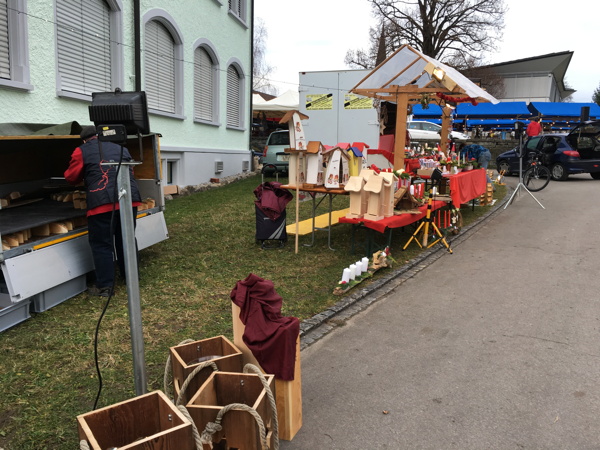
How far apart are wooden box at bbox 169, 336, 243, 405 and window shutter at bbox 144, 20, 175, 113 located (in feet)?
30.1

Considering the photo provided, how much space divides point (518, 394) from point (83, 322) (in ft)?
11.6

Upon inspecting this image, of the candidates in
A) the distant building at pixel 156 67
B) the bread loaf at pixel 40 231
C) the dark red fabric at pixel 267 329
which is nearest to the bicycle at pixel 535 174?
the distant building at pixel 156 67

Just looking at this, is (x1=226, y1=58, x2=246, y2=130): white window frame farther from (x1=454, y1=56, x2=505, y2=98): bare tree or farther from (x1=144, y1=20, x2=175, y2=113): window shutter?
(x1=454, y1=56, x2=505, y2=98): bare tree

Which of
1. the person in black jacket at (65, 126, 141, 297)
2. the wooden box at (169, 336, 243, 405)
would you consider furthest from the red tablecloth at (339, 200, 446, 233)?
the wooden box at (169, 336, 243, 405)

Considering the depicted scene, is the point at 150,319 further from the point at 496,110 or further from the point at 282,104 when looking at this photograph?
the point at 496,110

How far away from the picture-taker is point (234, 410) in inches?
97.9

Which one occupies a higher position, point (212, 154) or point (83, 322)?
point (212, 154)

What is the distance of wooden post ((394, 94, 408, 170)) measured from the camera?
868 cm

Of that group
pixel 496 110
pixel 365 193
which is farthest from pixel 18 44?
pixel 496 110

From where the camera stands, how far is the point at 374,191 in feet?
21.2

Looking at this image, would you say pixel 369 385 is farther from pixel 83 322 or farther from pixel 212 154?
pixel 212 154

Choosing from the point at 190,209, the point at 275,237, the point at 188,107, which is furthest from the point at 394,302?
the point at 188,107

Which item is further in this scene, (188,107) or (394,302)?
(188,107)

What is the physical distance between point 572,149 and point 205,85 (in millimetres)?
12613
